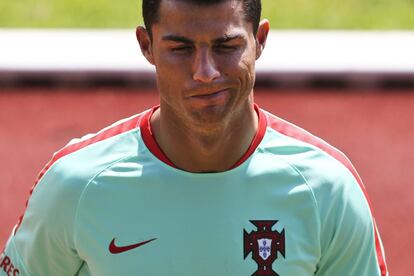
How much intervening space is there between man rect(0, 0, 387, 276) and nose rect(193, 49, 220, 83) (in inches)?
5.5

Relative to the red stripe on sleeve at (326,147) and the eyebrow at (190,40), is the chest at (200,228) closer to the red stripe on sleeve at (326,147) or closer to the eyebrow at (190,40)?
the red stripe on sleeve at (326,147)

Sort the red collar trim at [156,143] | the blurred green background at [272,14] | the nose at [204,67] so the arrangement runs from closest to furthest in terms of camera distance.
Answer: the nose at [204,67] < the red collar trim at [156,143] < the blurred green background at [272,14]

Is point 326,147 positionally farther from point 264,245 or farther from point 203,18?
point 203,18

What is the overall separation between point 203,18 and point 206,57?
3.8 inches

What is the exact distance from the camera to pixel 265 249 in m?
3.61

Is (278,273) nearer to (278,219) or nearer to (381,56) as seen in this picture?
(278,219)

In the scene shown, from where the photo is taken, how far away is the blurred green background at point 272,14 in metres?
8.53

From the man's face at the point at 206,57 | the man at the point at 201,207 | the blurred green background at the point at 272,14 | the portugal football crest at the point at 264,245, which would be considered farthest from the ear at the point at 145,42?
the blurred green background at the point at 272,14

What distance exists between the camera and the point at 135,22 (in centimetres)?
859

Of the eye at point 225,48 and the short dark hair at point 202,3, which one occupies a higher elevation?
the short dark hair at point 202,3

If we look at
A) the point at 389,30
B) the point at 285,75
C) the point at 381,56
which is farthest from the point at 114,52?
the point at 389,30

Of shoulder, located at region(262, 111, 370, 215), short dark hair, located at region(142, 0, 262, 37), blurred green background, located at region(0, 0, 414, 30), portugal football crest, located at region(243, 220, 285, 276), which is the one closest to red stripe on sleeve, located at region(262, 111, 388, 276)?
shoulder, located at region(262, 111, 370, 215)

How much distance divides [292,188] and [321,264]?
0.69 feet

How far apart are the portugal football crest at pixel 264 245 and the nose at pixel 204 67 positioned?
465mm
